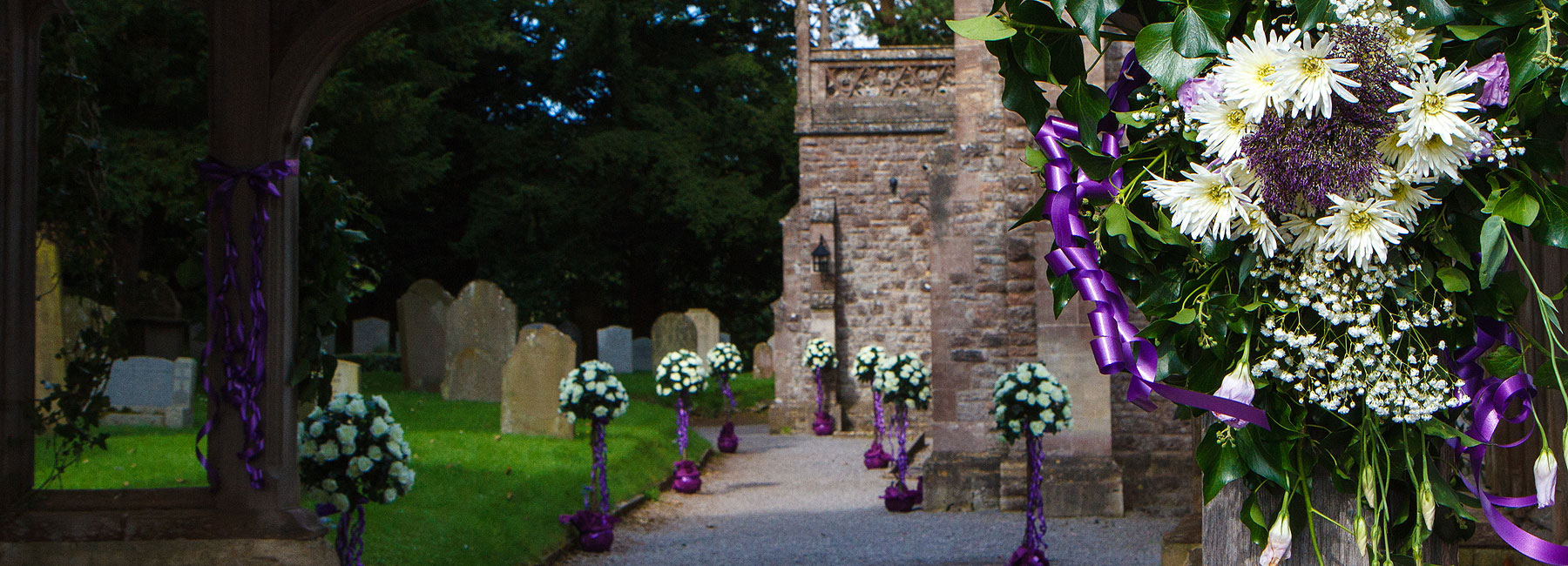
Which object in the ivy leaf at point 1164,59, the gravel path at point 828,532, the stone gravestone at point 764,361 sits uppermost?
the ivy leaf at point 1164,59

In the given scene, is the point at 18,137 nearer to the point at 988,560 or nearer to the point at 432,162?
the point at 988,560

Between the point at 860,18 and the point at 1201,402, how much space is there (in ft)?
101

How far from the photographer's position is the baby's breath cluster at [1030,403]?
341 inches

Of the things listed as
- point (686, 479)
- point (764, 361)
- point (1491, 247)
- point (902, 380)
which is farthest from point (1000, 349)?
point (764, 361)

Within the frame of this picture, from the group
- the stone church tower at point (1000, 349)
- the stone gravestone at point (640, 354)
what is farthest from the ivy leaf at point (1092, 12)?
the stone gravestone at point (640, 354)

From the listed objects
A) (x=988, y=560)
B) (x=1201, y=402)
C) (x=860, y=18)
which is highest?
(x=860, y=18)

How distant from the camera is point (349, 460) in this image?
5.20m

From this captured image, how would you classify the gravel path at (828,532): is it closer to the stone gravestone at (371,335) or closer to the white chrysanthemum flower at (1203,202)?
the white chrysanthemum flower at (1203,202)

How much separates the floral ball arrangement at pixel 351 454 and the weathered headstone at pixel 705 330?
58.2 ft

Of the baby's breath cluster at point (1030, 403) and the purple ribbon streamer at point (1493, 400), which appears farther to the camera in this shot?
the baby's breath cluster at point (1030, 403)

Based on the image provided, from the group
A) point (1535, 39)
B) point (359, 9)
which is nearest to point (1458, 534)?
point (1535, 39)

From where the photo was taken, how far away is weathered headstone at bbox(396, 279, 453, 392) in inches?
637

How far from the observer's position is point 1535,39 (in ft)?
5.74

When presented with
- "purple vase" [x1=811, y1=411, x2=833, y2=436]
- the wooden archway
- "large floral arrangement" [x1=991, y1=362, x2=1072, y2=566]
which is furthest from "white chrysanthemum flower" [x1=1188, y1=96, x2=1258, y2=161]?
"purple vase" [x1=811, y1=411, x2=833, y2=436]
